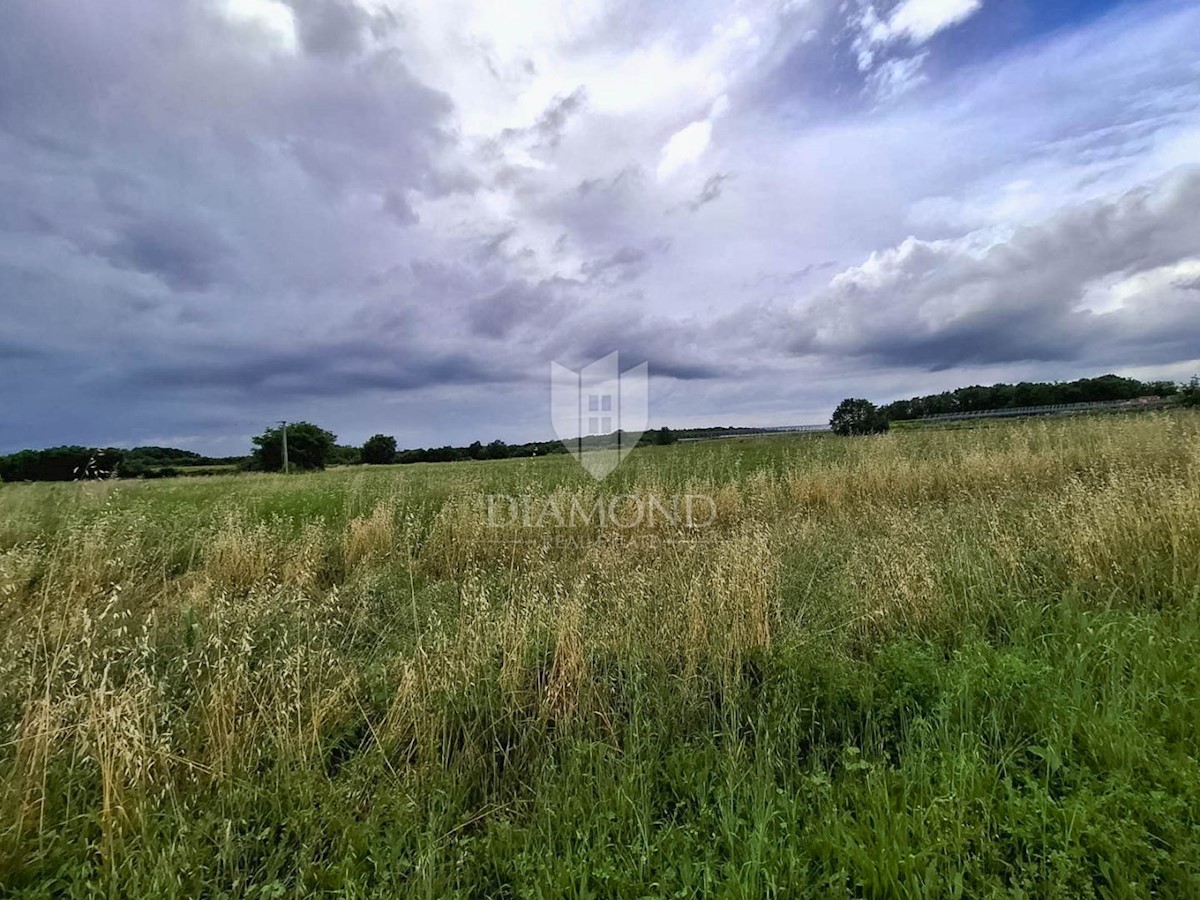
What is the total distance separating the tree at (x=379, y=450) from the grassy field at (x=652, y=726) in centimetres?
4357

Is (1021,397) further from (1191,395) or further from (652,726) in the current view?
(652,726)

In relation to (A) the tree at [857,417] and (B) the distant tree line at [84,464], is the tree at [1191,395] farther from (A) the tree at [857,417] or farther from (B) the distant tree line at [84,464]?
(B) the distant tree line at [84,464]

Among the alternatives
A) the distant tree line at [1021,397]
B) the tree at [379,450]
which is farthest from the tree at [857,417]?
the tree at [379,450]

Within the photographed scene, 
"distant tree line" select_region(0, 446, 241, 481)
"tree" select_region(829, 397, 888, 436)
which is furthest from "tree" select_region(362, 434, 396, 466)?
"tree" select_region(829, 397, 888, 436)

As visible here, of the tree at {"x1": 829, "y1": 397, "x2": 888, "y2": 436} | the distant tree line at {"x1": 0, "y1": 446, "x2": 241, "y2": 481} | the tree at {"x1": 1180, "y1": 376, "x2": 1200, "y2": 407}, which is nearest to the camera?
the distant tree line at {"x1": 0, "y1": 446, "x2": 241, "y2": 481}

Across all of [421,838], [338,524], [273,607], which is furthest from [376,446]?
[421,838]

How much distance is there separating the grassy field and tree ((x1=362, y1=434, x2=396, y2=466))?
43575 mm

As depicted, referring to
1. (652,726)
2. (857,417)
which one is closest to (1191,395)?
(857,417)

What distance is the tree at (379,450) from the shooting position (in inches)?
1907

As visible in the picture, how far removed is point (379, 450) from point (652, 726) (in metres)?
50.7

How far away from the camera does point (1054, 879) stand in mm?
1985

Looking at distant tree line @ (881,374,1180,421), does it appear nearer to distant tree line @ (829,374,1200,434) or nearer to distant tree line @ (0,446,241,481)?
distant tree line @ (829,374,1200,434)

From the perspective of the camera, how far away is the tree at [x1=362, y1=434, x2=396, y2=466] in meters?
48.4

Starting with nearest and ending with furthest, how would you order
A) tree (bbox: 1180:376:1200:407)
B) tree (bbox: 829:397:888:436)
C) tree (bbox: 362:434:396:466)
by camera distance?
tree (bbox: 1180:376:1200:407), tree (bbox: 829:397:888:436), tree (bbox: 362:434:396:466)
